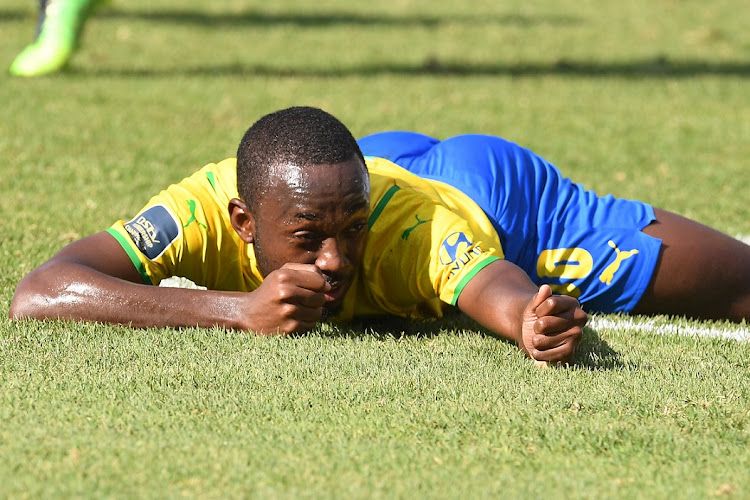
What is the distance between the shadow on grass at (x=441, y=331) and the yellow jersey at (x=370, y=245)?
0.07m

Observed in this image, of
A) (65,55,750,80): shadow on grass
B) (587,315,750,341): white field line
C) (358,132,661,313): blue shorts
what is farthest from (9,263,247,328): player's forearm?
(65,55,750,80): shadow on grass

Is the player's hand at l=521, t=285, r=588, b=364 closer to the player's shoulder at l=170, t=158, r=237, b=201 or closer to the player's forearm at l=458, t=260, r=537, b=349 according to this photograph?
the player's forearm at l=458, t=260, r=537, b=349

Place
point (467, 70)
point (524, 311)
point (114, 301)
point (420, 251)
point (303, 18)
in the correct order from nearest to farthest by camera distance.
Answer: point (524, 311), point (114, 301), point (420, 251), point (467, 70), point (303, 18)

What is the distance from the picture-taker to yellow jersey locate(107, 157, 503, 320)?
4180 millimetres

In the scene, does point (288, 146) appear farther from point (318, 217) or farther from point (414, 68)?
point (414, 68)

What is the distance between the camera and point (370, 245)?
14.1 feet

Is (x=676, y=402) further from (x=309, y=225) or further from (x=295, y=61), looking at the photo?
(x=295, y=61)

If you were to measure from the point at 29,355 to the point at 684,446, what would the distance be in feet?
7.18

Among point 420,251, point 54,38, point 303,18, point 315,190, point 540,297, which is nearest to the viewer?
point 540,297

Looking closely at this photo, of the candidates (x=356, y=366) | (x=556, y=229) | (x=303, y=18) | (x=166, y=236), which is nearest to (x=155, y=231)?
(x=166, y=236)

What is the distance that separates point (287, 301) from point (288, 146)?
0.55 metres

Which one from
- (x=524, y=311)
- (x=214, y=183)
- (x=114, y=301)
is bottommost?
(x=114, y=301)

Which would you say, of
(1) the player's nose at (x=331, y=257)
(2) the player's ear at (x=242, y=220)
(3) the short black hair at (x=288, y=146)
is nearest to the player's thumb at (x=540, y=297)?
(1) the player's nose at (x=331, y=257)

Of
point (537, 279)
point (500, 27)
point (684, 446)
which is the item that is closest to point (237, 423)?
point (684, 446)
